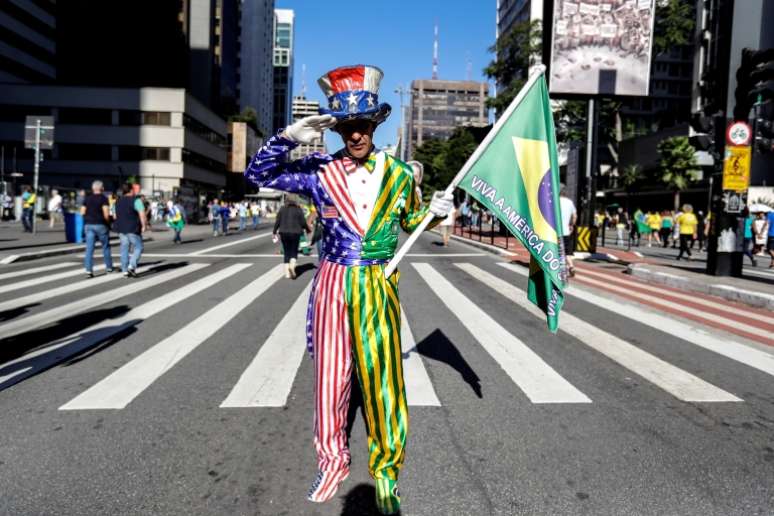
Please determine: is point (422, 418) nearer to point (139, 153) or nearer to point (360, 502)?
point (360, 502)

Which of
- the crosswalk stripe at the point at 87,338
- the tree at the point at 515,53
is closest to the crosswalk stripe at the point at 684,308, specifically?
the crosswalk stripe at the point at 87,338

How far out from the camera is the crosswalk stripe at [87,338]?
520 cm

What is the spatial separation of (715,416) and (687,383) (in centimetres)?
83

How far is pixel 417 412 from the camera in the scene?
4109 millimetres

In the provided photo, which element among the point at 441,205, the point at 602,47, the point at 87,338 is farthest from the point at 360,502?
the point at 602,47

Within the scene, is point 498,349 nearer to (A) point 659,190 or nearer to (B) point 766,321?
(B) point 766,321

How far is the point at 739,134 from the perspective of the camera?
38.5 feet

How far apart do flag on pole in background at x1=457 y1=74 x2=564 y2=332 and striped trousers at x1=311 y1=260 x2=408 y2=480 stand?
3.04 feet

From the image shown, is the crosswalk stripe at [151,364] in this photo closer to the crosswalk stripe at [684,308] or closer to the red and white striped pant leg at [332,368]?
the red and white striped pant leg at [332,368]

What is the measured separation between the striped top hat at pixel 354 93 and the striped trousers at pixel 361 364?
29.3 inches

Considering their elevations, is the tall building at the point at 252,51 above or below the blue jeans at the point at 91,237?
above

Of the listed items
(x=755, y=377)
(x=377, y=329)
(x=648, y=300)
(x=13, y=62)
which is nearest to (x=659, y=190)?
(x=648, y=300)

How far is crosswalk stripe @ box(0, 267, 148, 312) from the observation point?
331 inches

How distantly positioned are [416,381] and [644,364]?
7.48ft
